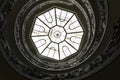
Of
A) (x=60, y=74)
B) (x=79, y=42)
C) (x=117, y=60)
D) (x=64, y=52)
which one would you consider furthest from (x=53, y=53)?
(x=117, y=60)

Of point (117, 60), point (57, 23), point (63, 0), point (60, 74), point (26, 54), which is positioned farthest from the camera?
point (57, 23)

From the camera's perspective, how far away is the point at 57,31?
14039mm

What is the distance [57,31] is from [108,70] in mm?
5313

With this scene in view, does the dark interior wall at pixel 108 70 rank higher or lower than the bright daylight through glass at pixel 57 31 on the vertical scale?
lower

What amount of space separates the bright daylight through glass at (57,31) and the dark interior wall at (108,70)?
405 cm

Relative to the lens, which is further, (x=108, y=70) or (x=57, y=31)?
(x=57, y=31)

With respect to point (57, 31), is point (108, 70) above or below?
below

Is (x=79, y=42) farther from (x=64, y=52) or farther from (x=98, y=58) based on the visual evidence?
(x=98, y=58)

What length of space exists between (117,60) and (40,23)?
5849 millimetres

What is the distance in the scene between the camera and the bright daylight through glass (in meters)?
13.7

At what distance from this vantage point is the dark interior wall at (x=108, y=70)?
9133 mm

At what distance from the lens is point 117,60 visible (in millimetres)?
8984

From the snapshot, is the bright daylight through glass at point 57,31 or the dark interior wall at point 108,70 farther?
the bright daylight through glass at point 57,31

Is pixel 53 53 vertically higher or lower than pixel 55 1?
lower
